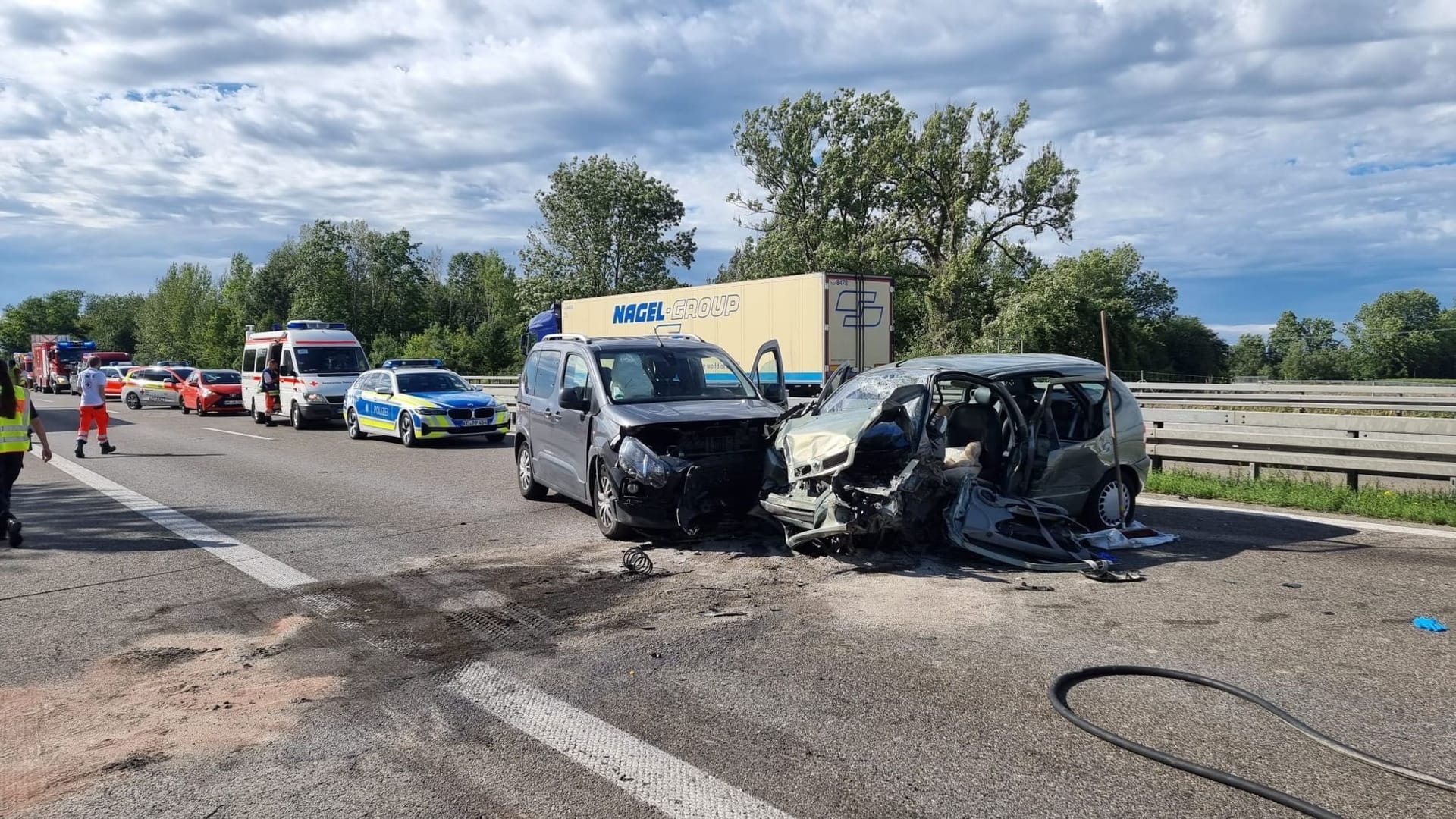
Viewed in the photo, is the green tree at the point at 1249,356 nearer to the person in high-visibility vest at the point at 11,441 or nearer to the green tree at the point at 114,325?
the person in high-visibility vest at the point at 11,441

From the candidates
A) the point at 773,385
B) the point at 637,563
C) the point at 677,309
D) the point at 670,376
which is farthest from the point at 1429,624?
the point at 677,309

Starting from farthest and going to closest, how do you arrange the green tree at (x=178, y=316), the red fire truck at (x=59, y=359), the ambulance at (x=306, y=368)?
the green tree at (x=178, y=316)
the red fire truck at (x=59, y=359)
the ambulance at (x=306, y=368)

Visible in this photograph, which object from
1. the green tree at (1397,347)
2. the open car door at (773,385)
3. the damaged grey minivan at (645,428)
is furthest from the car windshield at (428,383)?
the green tree at (1397,347)

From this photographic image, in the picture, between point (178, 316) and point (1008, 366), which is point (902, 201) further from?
point (178, 316)

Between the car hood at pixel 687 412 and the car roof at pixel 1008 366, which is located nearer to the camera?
the car roof at pixel 1008 366

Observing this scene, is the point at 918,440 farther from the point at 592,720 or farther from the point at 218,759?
the point at 218,759

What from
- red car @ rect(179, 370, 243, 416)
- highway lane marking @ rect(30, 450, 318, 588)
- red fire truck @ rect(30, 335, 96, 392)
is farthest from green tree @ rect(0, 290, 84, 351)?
highway lane marking @ rect(30, 450, 318, 588)

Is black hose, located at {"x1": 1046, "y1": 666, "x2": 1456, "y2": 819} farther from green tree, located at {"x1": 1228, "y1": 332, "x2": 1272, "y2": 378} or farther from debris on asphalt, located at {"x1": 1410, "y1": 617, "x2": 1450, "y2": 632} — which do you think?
green tree, located at {"x1": 1228, "y1": 332, "x2": 1272, "y2": 378}

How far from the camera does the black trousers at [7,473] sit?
27.4ft

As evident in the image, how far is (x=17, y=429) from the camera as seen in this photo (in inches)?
332

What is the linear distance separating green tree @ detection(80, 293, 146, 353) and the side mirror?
11710 cm

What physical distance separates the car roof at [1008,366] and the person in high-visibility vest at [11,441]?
25.8ft

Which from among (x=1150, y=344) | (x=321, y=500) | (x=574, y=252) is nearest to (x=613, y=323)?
(x=321, y=500)

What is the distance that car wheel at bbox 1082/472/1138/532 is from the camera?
801cm
